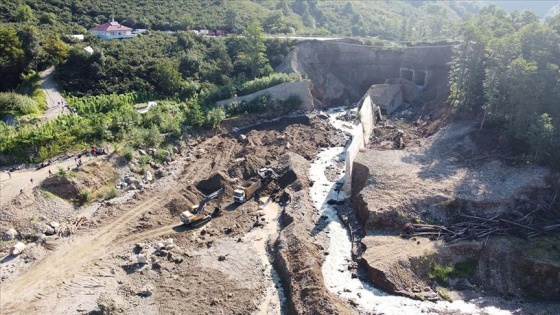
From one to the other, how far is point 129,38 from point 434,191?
53.7m

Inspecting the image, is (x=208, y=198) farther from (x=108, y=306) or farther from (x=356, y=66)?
(x=356, y=66)

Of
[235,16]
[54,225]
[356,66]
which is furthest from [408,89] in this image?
[54,225]

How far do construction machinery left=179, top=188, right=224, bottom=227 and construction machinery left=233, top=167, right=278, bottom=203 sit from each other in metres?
1.87

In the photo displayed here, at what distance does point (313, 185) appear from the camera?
4638 cm

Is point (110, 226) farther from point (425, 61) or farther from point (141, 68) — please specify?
point (425, 61)

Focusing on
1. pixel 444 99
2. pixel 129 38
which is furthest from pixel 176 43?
pixel 444 99

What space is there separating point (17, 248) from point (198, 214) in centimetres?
1428

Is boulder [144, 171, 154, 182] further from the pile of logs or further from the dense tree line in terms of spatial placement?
the dense tree line

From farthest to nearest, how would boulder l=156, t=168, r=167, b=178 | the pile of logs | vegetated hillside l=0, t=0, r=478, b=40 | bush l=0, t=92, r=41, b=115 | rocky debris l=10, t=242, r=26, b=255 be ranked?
vegetated hillside l=0, t=0, r=478, b=40 → bush l=0, t=92, r=41, b=115 → boulder l=156, t=168, r=167, b=178 → the pile of logs → rocky debris l=10, t=242, r=26, b=255

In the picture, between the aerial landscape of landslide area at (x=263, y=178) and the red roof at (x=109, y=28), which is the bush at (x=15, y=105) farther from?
the red roof at (x=109, y=28)

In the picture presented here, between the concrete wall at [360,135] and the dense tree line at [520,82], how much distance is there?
1199 cm

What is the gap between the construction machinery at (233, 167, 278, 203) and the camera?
139 ft

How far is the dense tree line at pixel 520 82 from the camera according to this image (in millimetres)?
39562

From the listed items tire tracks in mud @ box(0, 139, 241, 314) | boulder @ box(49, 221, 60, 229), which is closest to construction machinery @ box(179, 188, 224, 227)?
tire tracks in mud @ box(0, 139, 241, 314)
